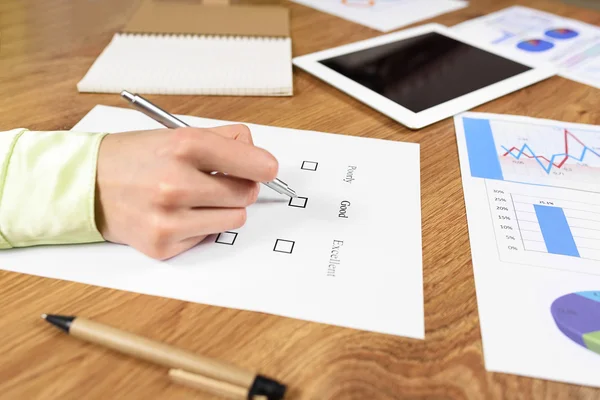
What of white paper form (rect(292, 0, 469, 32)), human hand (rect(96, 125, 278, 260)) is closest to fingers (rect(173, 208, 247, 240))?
human hand (rect(96, 125, 278, 260))

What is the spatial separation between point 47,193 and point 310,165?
265mm

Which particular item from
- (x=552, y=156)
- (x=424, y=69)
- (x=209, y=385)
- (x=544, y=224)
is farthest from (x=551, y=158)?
(x=209, y=385)

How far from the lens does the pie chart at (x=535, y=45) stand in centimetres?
84

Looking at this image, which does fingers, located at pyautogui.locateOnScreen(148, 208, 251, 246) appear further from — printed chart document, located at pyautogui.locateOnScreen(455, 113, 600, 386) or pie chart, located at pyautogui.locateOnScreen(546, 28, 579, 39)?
pie chart, located at pyautogui.locateOnScreen(546, 28, 579, 39)

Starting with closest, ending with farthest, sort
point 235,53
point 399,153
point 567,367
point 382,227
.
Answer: point 567,367 → point 382,227 → point 399,153 → point 235,53

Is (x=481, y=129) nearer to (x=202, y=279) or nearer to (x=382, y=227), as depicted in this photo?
(x=382, y=227)

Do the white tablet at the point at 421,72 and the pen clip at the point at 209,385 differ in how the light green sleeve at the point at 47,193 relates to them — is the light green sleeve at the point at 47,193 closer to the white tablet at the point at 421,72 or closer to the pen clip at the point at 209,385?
the pen clip at the point at 209,385

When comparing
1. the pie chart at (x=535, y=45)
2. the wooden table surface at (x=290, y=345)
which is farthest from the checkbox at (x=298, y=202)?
the pie chart at (x=535, y=45)

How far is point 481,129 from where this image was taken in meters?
0.64

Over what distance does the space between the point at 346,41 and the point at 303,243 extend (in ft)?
1.65

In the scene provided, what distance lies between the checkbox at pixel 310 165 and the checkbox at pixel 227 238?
0.43 feet

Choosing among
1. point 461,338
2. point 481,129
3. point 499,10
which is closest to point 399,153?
point 481,129

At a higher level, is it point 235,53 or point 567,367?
point 235,53

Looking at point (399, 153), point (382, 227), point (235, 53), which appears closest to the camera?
point (382, 227)
